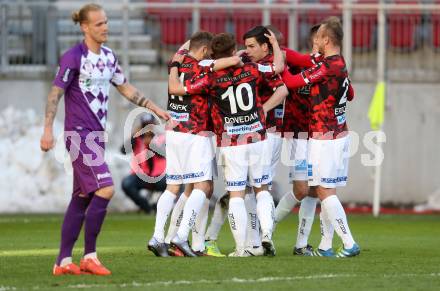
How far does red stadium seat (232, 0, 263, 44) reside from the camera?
2180 centimetres

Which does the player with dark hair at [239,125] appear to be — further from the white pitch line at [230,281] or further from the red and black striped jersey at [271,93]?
the white pitch line at [230,281]

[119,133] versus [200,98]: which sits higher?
[200,98]

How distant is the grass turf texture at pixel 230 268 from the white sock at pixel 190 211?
1.16ft

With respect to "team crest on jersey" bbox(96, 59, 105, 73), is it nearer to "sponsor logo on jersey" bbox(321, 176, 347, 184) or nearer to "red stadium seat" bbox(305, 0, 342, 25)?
"sponsor logo on jersey" bbox(321, 176, 347, 184)

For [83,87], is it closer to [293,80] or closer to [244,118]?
[244,118]

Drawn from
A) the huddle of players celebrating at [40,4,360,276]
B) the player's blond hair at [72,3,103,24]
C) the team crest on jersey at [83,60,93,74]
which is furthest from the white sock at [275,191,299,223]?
the player's blond hair at [72,3,103,24]

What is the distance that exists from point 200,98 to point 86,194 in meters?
2.26

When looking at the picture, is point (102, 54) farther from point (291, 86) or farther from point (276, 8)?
point (276, 8)

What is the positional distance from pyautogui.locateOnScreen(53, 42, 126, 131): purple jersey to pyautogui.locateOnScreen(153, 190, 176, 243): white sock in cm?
194

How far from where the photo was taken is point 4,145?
68.7 feet

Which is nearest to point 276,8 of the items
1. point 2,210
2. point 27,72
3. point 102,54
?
point 27,72

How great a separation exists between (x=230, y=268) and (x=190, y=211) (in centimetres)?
130

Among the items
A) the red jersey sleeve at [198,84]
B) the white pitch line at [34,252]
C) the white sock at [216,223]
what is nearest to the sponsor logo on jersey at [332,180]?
the white sock at [216,223]

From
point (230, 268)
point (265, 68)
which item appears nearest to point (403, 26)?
point (265, 68)
